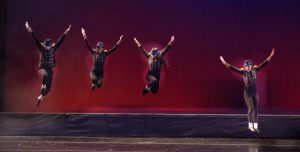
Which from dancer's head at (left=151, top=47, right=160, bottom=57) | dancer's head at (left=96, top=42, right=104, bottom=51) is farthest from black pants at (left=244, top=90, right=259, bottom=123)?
dancer's head at (left=96, top=42, right=104, bottom=51)

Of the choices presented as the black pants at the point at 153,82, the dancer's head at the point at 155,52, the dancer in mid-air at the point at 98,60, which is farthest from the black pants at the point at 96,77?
the dancer's head at the point at 155,52

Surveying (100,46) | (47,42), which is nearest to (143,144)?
(100,46)

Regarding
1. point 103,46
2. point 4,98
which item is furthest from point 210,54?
point 4,98

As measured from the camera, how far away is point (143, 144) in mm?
8500

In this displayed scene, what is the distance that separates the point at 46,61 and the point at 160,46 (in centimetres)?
268

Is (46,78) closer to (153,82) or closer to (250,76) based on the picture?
(153,82)

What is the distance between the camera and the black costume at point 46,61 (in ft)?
31.9

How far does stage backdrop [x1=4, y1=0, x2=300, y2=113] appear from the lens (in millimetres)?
9461

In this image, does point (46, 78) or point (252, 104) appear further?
point (46, 78)

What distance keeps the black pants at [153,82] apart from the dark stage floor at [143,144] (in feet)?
4.00

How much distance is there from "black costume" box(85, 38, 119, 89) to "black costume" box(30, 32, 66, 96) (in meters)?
0.78

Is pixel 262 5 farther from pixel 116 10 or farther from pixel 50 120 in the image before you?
pixel 50 120

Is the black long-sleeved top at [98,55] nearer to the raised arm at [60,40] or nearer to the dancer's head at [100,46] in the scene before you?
the dancer's head at [100,46]

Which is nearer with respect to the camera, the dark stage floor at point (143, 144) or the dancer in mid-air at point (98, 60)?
the dark stage floor at point (143, 144)
